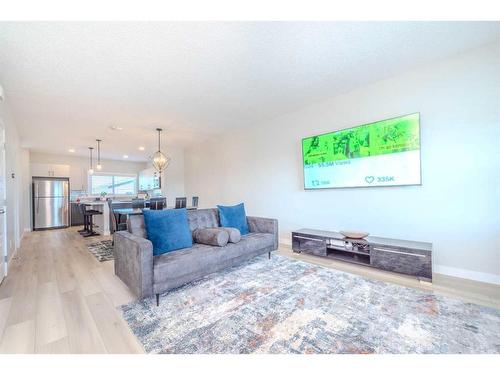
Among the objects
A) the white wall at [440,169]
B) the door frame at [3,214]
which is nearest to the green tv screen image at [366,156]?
the white wall at [440,169]

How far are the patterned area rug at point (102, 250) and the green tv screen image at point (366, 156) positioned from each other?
11.7ft

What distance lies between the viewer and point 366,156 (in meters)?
3.03

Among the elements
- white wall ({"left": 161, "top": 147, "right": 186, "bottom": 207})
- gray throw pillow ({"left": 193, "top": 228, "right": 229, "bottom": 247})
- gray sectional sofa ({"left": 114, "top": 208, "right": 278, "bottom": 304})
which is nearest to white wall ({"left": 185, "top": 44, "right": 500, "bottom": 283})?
gray sectional sofa ({"left": 114, "top": 208, "right": 278, "bottom": 304})

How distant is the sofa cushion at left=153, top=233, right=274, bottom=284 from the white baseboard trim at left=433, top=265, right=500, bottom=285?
2173 mm

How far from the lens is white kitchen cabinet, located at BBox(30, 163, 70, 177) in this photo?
6805mm

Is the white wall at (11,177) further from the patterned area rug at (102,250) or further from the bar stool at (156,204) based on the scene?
the bar stool at (156,204)

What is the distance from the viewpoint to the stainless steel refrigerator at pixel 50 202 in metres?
6.54

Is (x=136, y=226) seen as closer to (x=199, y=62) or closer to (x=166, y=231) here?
(x=166, y=231)

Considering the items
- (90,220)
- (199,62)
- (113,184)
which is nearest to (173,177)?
(90,220)

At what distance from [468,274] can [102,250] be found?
17.8ft

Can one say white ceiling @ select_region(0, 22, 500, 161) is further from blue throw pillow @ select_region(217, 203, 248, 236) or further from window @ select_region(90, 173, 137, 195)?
window @ select_region(90, 173, 137, 195)

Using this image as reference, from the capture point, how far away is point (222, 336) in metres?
1.51

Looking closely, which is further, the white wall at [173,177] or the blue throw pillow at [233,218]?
the white wall at [173,177]

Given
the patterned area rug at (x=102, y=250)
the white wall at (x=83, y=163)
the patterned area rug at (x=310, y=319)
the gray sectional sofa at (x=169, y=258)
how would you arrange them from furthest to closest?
the white wall at (x=83, y=163) → the patterned area rug at (x=102, y=250) → the gray sectional sofa at (x=169, y=258) → the patterned area rug at (x=310, y=319)
